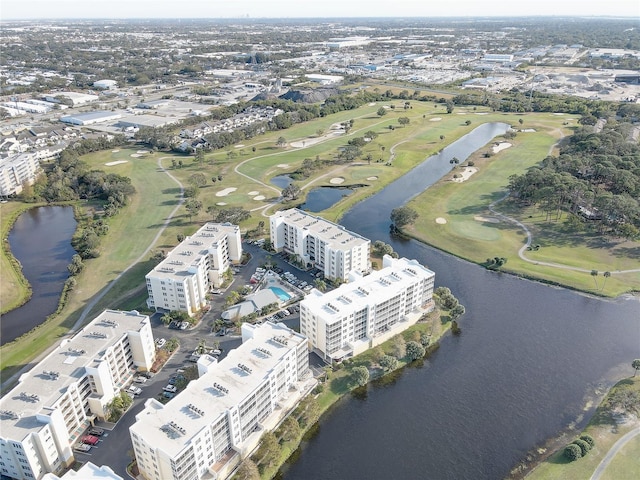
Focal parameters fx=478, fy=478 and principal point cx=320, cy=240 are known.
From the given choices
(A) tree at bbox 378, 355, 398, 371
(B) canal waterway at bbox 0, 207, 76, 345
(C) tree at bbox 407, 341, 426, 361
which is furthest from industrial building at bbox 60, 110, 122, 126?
A: (C) tree at bbox 407, 341, 426, 361

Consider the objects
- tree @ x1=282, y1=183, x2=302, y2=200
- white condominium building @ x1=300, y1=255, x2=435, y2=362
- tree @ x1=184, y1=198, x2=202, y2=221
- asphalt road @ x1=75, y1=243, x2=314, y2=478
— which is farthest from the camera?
tree @ x1=282, y1=183, x2=302, y2=200

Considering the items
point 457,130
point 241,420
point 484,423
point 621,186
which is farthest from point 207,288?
point 457,130

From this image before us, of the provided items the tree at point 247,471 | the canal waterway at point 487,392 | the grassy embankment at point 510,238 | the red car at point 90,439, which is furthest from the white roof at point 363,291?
the red car at point 90,439

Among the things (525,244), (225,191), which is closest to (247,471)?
(525,244)

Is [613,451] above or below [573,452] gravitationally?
below

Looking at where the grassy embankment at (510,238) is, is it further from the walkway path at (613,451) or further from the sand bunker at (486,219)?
the walkway path at (613,451)

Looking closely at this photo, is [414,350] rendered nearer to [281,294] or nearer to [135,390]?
[281,294]

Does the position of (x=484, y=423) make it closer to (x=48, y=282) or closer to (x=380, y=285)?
(x=380, y=285)

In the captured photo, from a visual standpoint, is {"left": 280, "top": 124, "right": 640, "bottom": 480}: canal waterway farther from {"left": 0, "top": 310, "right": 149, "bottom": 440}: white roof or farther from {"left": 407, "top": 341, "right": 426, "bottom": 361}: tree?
{"left": 0, "top": 310, "right": 149, "bottom": 440}: white roof
